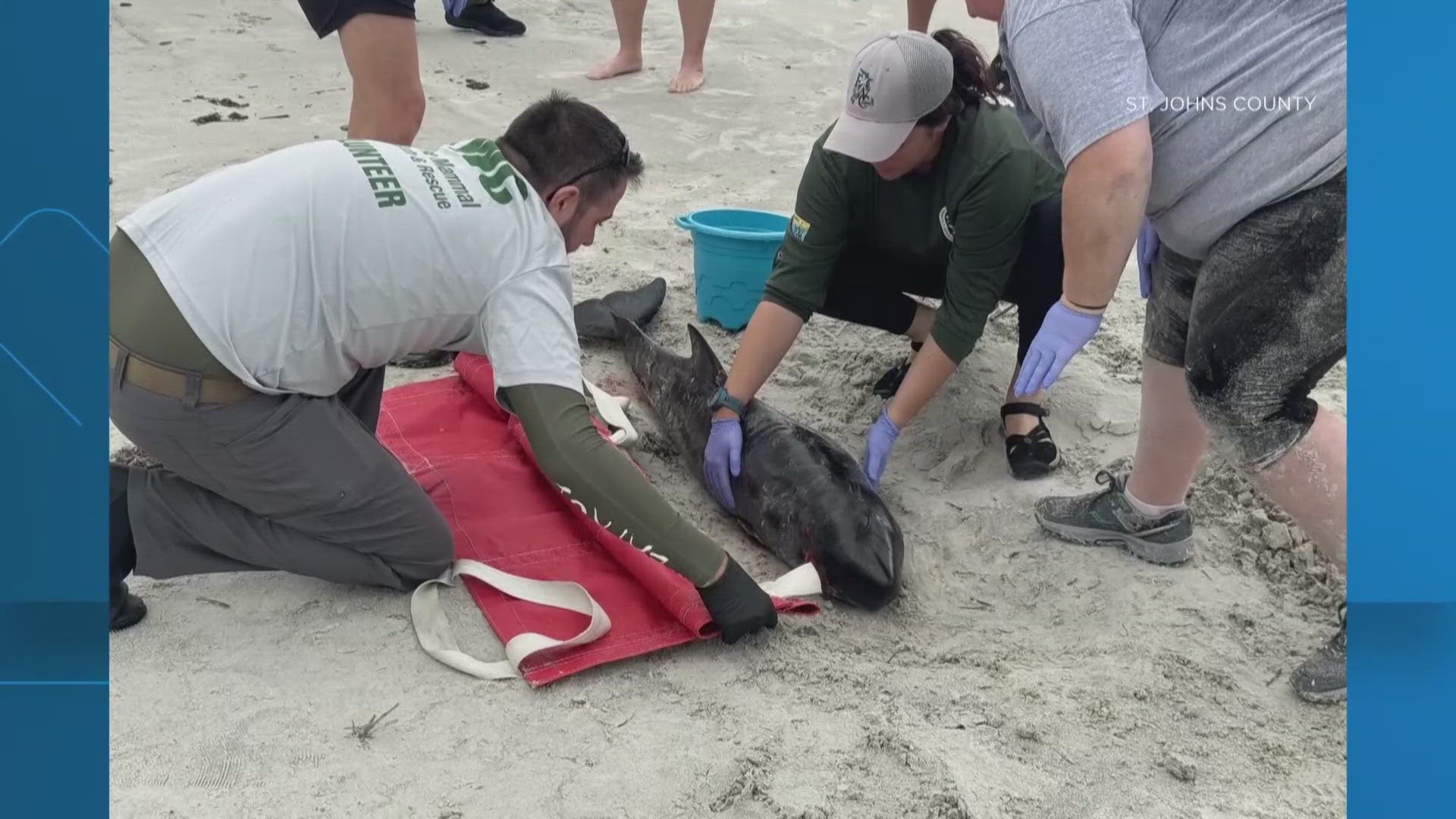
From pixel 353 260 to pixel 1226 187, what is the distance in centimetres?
168

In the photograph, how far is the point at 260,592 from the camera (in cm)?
262

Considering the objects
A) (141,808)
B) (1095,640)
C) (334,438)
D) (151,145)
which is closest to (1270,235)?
(1095,640)

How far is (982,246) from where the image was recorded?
10.0ft

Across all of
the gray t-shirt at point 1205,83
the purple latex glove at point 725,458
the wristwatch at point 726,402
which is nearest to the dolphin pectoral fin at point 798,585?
the purple latex glove at point 725,458

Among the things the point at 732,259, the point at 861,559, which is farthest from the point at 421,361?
the point at 861,559

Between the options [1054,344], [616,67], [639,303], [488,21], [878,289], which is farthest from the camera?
[488,21]

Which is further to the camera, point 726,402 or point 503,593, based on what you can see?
point 726,402

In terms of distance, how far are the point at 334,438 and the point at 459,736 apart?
0.76 m

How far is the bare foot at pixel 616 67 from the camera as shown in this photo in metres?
6.57

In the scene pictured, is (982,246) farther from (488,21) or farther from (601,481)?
(488,21)

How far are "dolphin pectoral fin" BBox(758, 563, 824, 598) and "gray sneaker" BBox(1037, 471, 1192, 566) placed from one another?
2.23ft

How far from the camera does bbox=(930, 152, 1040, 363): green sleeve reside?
3018mm

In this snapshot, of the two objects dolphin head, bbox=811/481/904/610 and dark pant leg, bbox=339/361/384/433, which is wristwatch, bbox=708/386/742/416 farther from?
dark pant leg, bbox=339/361/384/433

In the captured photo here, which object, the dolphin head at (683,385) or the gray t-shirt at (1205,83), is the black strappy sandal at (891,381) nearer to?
the dolphin head at (683,385)
